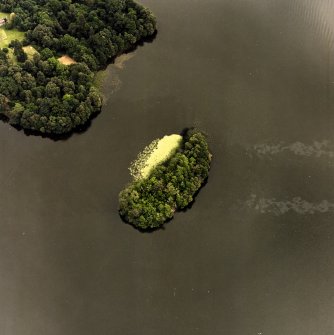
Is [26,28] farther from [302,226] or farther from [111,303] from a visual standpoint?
[302,226]

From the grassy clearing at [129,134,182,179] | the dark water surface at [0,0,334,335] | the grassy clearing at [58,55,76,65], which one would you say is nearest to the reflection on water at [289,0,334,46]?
the dark water surface at [0,0,334,335]

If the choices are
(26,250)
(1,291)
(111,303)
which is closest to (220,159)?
(111,303)

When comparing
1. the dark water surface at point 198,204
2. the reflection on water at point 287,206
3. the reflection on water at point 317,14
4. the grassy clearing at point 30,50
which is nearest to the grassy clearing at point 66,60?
the grassy clearing at point 30,50

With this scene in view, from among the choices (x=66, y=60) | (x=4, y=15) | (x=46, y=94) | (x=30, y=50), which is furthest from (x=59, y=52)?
(x=4, y=15)

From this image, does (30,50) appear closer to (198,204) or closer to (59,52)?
(59,52)

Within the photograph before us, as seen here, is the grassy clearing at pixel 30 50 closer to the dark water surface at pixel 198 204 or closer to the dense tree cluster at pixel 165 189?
the dark water surface at pixel 198 204

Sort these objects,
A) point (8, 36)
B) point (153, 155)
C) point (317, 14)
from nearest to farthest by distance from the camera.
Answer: point (153, 155), point (8, 36), point (317, 14)
